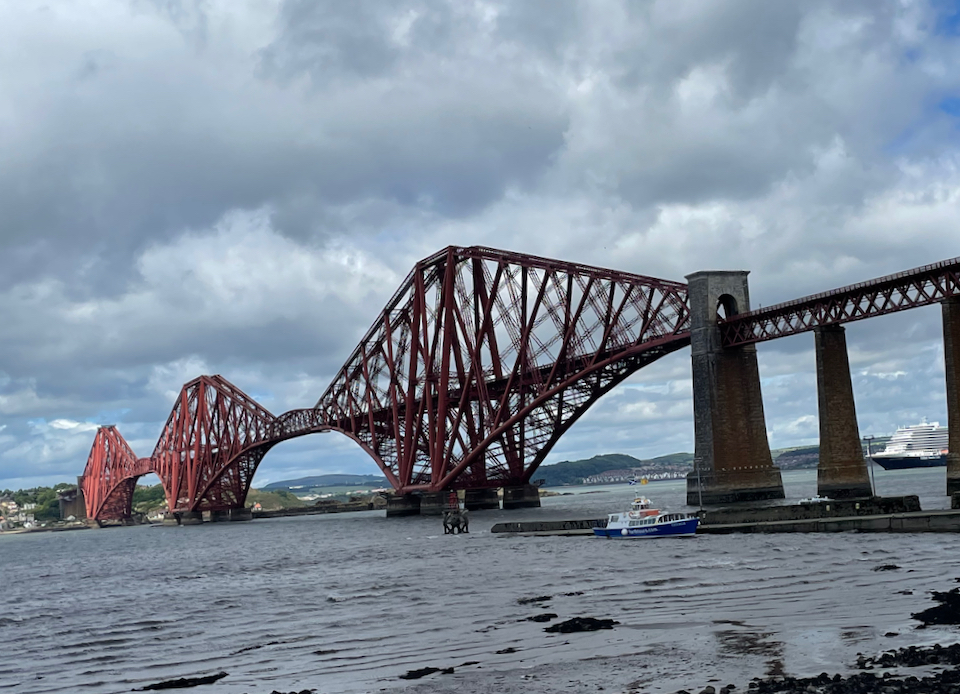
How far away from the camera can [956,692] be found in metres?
17.7

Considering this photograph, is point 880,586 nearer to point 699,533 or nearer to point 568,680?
point 568,680

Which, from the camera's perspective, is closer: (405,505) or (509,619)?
(509,619)

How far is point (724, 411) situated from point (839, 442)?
37.5 ft

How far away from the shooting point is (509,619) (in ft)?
108

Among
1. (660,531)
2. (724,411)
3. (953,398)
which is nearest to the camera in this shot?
(953,398)

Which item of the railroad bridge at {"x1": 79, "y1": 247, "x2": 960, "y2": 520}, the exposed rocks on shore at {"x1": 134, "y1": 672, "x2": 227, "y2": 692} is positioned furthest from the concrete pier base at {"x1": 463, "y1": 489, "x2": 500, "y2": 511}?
the exposed rocks on shore at {"x1": 134, "y1": 672, "x2": 227, "y2": 692}

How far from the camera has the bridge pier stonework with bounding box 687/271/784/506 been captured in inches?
3123

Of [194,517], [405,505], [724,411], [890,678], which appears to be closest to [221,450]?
[194,517]

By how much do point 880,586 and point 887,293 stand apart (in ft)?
137

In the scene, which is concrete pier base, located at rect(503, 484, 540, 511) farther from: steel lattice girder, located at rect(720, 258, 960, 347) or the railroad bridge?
steel lattice girder, located at rect(720, 258, 960, 347)

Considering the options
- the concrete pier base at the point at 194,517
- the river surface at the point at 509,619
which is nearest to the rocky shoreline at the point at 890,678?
the river surface at the point at 509,619

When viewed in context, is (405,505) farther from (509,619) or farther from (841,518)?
(509,619)

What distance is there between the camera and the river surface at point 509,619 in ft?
77.8

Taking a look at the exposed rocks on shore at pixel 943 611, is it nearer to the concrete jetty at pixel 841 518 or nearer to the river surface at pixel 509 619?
the river surface at pixel 509 619
